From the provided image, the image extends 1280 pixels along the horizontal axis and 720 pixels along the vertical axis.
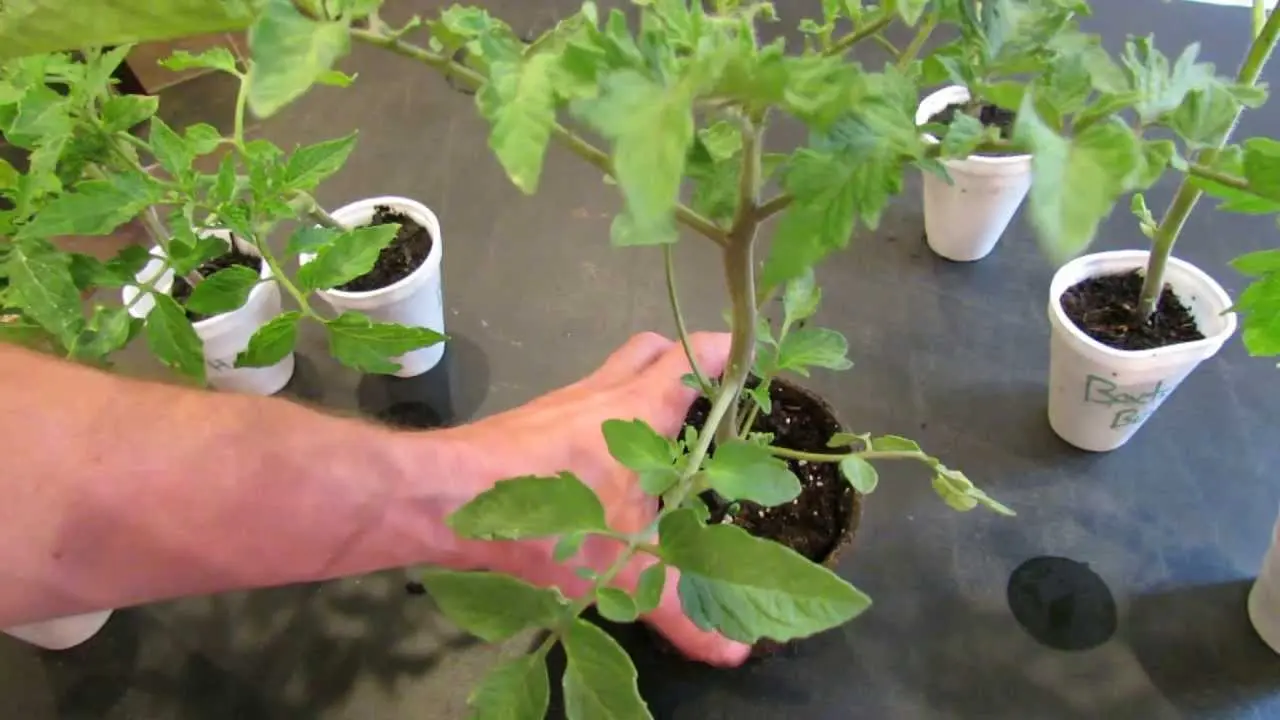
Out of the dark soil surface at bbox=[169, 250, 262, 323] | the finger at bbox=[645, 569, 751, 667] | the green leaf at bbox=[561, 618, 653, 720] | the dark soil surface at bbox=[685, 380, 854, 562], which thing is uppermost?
the green leaf at bbox=[561, 618, 653, 720]

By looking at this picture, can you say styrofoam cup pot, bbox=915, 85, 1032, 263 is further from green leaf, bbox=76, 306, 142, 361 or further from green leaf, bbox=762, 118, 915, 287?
green leaf, bbox=76, 306, 142, 361

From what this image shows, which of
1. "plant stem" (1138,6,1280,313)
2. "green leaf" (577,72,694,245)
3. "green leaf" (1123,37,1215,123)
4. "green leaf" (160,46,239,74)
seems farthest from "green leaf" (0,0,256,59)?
"plant stem" (1138,6,1280,313)

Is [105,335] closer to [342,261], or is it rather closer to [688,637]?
[342,261]

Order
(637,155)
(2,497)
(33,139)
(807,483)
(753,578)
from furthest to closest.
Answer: (807,483) → (33,139) → (2,497) → (753,578) → (637,155)

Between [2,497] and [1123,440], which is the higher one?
[2,497]

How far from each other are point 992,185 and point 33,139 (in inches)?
32.2

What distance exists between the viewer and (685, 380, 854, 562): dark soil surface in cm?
71

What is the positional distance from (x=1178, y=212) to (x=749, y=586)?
557 millimetres

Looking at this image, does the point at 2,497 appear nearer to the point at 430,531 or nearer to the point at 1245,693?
the point at 430,531

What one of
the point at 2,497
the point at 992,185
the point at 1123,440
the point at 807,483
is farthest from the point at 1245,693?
the point at 2,497

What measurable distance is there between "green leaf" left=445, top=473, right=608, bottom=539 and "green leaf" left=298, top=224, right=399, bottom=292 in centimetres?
32

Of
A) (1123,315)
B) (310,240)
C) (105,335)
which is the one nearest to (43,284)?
(105,335)

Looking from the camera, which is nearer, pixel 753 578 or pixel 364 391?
pixel 753 578

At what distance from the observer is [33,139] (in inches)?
24.7
